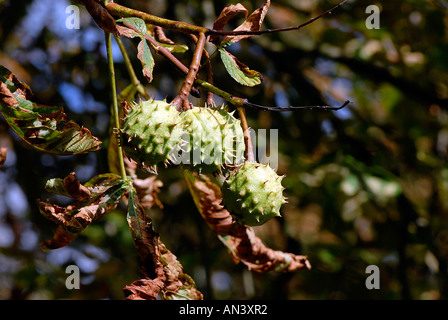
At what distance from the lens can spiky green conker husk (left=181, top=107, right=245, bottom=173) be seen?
1298 millimetres

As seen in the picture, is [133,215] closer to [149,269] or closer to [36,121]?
[149,269]

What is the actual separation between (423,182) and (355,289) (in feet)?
5.38

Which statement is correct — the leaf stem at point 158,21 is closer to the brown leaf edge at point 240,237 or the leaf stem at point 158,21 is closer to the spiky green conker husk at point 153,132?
the spiky green conker husk at point 153,132

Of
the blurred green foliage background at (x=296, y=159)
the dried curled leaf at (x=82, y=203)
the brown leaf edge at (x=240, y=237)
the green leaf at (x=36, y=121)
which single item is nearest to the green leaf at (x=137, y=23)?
the green leaf at (x=36, y=121)

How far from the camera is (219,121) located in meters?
1.33

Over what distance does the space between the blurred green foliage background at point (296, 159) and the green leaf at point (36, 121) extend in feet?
4.20

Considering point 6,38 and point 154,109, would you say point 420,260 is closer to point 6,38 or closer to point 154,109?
point 154,109

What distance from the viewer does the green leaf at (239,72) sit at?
4.47 ft

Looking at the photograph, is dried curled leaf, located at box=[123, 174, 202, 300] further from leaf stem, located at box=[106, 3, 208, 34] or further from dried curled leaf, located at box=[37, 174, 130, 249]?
leaf stem, located at box=[106, 3, 208, 34]

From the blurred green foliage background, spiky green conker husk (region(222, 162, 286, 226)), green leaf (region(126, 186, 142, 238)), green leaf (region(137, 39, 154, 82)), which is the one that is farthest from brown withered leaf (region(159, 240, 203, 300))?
the blurred green foliage background

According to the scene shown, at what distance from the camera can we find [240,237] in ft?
5.62

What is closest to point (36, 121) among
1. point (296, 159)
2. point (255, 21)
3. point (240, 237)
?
point (255, 21)

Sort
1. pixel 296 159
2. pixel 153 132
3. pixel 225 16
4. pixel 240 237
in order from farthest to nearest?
pixel 296 159, pixel 240 237, pixel 225 16, pixel 153 132

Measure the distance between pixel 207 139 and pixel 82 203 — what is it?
43cm
